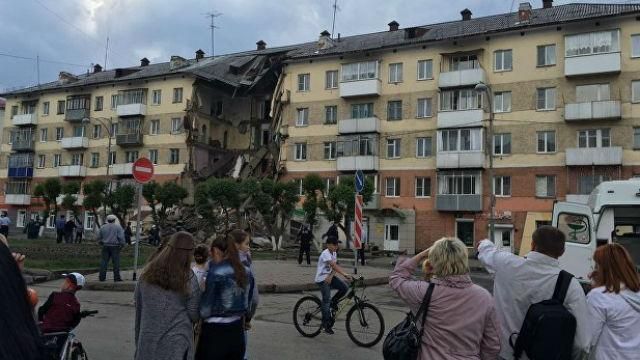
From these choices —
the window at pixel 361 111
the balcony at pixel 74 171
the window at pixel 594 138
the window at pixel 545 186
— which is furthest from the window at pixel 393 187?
the balcony at pixel 74 171

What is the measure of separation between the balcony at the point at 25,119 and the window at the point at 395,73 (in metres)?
43.4

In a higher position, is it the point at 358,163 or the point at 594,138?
the point at 594,138

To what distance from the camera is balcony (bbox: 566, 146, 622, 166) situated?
35531 millimetres

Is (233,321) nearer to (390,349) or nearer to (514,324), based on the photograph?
(390,349)

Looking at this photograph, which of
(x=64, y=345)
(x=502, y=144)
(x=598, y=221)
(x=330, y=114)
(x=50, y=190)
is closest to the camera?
(x=64, y=345)

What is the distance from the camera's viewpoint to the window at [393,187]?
4397 centimetres

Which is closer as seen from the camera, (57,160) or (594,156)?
(594,156)

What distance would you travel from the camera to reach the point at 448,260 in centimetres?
A: 359

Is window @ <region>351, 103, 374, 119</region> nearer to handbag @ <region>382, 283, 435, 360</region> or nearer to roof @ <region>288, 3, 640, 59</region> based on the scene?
roof @ <region>288, 3, 640, 59</region>

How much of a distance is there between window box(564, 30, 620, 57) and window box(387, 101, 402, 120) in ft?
42.3

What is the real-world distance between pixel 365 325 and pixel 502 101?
35381 mm

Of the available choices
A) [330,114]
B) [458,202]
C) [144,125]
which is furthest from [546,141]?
[144,125]

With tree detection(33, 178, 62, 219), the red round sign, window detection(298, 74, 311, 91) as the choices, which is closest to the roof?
window detection(298, 74, 311, 91)

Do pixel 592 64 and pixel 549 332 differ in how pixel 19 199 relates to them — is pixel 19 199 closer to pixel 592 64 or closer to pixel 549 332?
pixel 592 64
